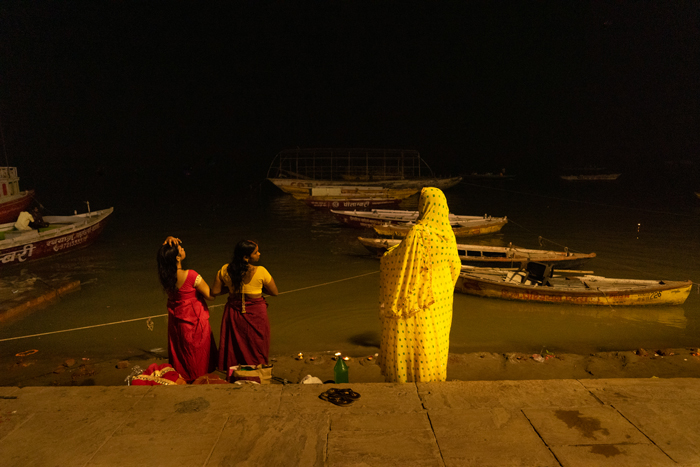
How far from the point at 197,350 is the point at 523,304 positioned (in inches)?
278

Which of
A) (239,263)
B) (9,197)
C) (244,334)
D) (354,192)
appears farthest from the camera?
(354,192)

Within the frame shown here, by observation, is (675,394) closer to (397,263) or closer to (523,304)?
(397,263)

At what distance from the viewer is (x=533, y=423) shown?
273 cm

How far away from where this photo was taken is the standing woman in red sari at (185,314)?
369 centimetres

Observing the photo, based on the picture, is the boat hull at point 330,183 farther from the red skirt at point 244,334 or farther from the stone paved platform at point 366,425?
the stone paved platform at point 366,425

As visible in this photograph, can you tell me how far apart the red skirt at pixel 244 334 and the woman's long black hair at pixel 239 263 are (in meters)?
0.16

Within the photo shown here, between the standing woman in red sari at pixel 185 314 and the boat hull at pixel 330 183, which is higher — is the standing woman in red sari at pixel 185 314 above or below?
below

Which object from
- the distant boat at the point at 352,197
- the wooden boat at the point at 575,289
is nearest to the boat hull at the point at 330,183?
the distant boat at the point at 352,197

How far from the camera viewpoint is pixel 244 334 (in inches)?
156

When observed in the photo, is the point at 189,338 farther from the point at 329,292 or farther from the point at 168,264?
the point at 329,292

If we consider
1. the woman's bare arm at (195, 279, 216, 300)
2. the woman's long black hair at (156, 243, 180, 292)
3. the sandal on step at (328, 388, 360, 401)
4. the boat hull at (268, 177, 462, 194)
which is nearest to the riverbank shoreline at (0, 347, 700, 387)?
the woman's bare arm at (195, 279, 216, 300)

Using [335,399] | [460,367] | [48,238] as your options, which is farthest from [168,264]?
[48,238]

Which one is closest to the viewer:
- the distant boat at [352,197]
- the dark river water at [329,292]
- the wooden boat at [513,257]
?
the dark river water at [329,292]

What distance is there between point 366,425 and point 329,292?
24.8ft
